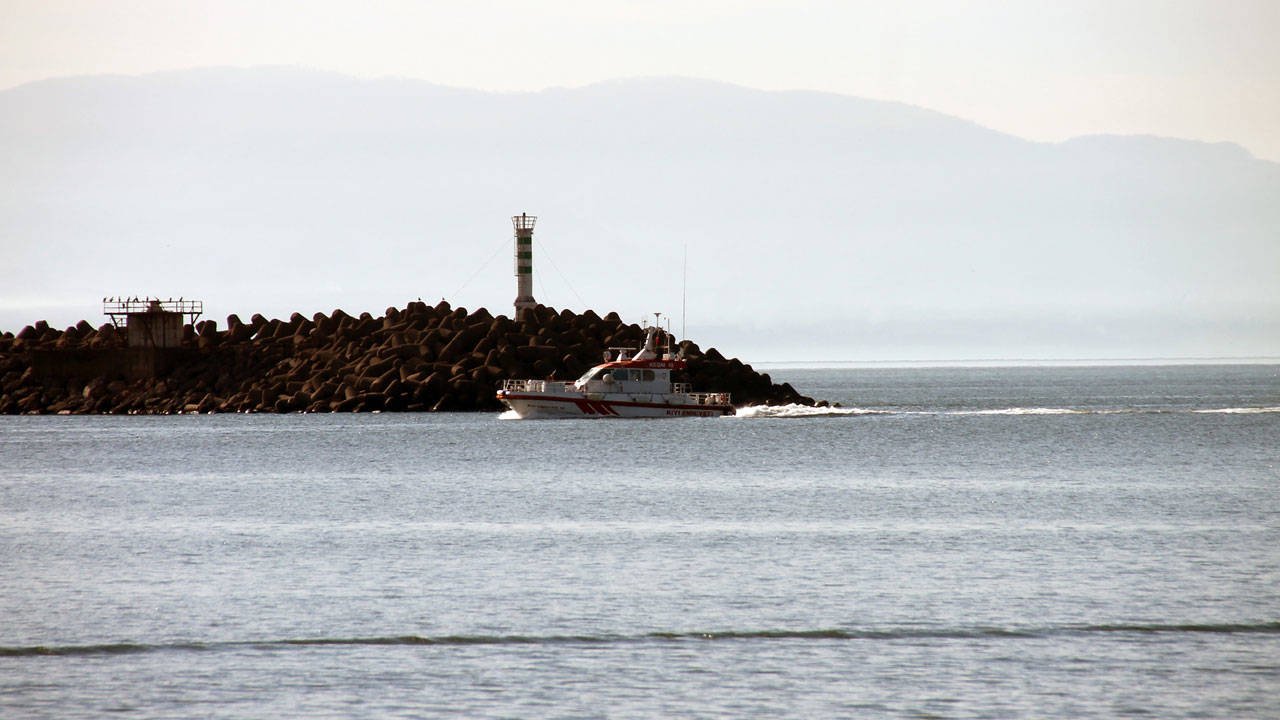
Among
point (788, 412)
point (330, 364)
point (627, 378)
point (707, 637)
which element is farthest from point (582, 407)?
point (707, 637)

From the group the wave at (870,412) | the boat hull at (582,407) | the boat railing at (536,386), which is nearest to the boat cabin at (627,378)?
the boat hull at (582,407)

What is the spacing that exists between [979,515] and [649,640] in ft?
59.4

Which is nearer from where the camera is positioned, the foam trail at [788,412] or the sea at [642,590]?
the sea at [642,590]

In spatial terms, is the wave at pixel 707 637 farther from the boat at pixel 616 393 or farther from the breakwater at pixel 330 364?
the breakwater at pixel 330 364

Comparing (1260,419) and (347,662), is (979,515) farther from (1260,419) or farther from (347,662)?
(1260,419)

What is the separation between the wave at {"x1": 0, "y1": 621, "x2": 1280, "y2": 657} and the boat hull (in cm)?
5796

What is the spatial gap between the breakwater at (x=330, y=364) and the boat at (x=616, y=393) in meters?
6.30

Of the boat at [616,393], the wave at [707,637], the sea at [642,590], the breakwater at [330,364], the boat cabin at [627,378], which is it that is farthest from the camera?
the breakwater at [330,364]

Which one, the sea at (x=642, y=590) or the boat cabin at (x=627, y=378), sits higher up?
the boat cabin at (x=627, y=378)

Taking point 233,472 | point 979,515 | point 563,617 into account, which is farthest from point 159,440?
point 563,617

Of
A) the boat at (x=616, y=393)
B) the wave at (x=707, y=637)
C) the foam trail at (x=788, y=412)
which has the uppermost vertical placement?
the boat at (x=616, y=393)

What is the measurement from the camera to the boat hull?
79.5 metres

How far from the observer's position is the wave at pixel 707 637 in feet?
67.7

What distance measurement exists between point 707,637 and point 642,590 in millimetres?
4040
